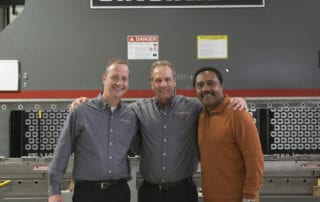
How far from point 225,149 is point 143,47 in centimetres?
98

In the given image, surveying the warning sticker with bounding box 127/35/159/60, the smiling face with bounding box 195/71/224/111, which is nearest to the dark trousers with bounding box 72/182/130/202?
the smiling face with bounding box 195/71/224/111

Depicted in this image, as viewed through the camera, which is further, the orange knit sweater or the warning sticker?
the warning sticker

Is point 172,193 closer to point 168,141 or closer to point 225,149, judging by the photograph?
point 168,141

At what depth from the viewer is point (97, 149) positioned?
77.7 inches

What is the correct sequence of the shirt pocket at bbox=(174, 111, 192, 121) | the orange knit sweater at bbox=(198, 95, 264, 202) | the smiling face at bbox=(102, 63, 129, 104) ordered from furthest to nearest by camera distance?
the shirt pocket at bbox=(174, 111, 192, 121) → the smiling face at bbox=(102, 63, 129, 104) → the orange knit sweater at bbox=(198, 95, 264, 202)

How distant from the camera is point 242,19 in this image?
2.57 metres

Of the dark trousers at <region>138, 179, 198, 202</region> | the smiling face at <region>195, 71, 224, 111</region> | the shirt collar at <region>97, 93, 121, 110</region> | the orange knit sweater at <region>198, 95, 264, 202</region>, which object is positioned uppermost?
the smiling face at <region>195, 71, 224, 111</region>

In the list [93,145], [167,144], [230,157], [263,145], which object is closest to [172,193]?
[167,144]

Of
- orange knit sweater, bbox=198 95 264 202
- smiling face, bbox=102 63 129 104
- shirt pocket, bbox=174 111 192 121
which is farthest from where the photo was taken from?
shirt pocket, bbox=174 111 192 121

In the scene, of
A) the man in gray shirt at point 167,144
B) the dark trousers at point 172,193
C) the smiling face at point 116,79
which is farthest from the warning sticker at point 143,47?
the dark trousers at point 172,193

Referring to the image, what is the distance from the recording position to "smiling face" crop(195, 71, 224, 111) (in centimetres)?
199

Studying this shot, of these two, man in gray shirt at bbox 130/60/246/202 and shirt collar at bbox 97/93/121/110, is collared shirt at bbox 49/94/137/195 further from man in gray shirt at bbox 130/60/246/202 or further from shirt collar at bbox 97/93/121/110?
man in gray shirt at bbox 130/60/246/202

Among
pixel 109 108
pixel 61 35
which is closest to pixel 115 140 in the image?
pixel 109 108

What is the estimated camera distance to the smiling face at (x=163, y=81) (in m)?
2.07
